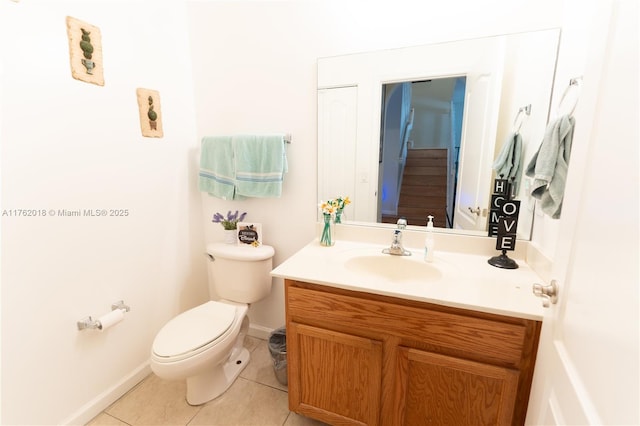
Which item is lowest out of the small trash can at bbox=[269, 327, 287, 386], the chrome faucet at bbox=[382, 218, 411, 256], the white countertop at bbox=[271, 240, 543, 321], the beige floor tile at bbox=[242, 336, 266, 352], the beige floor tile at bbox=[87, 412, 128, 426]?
the beige floor tile at bbox=[87, 412, 128, 426]

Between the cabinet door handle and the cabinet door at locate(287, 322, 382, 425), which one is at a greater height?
the cabinet door handle

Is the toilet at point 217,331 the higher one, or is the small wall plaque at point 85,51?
the small wall plaque at point 85,51

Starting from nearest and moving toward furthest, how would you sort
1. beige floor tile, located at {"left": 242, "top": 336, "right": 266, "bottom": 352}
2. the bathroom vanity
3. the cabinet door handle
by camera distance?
the cabinet door handle, the bathroom vanity, beige floor tile, located at {"left": 242, "top": 336, "right": 266, "bottom": 352}

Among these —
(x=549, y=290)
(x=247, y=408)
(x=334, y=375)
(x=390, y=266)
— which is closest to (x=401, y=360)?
(x=334, y=375)

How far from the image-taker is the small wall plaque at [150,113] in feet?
4.79

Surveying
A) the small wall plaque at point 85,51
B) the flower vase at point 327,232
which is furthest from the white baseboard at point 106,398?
the small wall plaque at point 85,51

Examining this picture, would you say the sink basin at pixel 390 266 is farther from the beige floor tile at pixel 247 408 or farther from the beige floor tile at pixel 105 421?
the beige floor tile at pixel 105 421

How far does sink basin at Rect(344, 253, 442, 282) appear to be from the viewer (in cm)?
127

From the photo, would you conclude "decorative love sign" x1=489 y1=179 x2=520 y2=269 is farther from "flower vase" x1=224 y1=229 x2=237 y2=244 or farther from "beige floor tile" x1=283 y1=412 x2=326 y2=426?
"flower vase" x1=224 y1=229 x2=237 y2=244

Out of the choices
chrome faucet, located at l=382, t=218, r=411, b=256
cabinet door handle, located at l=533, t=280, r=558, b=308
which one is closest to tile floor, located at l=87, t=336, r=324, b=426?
chrome faucet, located at l=382, t=218, r=411, b=256

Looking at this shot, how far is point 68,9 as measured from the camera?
1.14 m

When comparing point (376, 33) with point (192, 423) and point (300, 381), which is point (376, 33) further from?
point (192, 423)

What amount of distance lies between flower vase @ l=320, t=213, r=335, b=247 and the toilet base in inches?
35.9

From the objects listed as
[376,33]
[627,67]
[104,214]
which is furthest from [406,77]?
[104,214]
